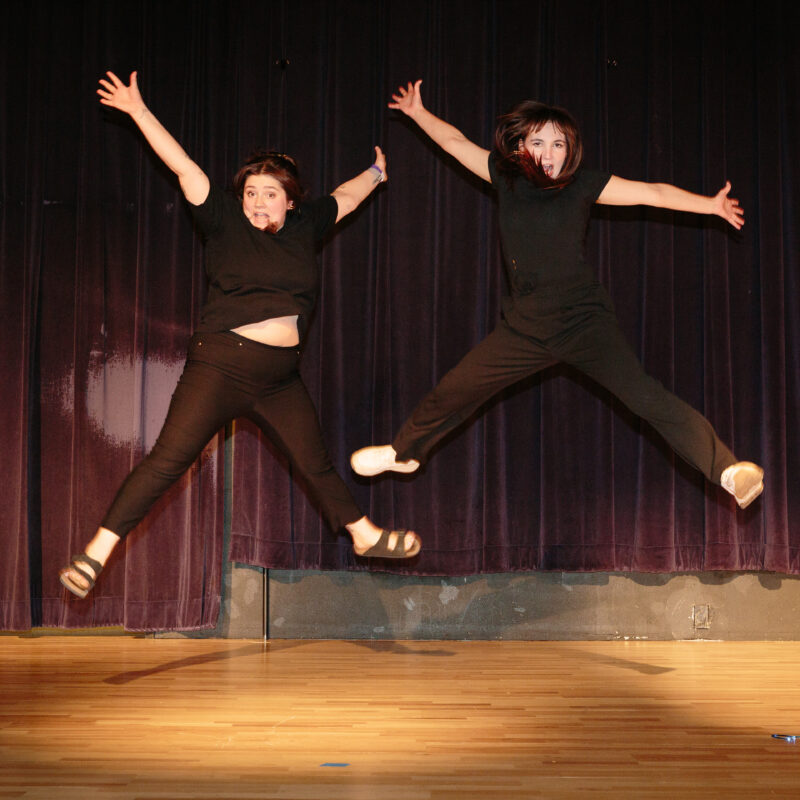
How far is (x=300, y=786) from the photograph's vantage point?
7.43 ft

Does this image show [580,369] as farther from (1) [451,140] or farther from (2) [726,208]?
(1) [451,140]

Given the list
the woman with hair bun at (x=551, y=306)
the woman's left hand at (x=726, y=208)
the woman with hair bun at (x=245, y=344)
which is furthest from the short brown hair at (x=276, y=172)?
the woman's left hand at (x=726, y=208)

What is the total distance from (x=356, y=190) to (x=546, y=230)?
0.82 meters

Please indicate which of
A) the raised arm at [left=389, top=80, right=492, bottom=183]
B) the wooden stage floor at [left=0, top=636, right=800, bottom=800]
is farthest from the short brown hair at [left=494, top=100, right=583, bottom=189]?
the wooden stage floor at [left=0, top=636, right=800, bottom=800]

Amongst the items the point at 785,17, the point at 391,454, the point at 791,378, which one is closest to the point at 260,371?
the point at 391,454

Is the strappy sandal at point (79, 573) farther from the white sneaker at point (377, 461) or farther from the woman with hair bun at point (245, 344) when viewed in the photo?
the white sneaker at point (377, 461)

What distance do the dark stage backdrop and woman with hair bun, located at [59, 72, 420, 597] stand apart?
118 centimetres

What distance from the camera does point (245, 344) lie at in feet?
10.6

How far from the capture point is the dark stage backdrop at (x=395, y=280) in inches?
178

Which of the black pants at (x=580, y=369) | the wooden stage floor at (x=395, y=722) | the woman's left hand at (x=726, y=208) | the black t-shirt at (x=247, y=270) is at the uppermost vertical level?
the woman's left hand at (x=726, y=208)

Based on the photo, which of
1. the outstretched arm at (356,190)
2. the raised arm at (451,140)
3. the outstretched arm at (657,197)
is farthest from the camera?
the outstretched arm at (356,190)

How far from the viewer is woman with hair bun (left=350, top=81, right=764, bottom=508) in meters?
Result: 3.19

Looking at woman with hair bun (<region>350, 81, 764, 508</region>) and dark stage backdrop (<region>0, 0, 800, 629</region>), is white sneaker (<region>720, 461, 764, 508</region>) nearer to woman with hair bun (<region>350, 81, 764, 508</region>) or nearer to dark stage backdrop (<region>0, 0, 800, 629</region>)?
woman with hair bun (<region>350, 81, 764, 508</region>)

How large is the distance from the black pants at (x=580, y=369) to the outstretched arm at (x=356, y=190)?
31.1 inches
